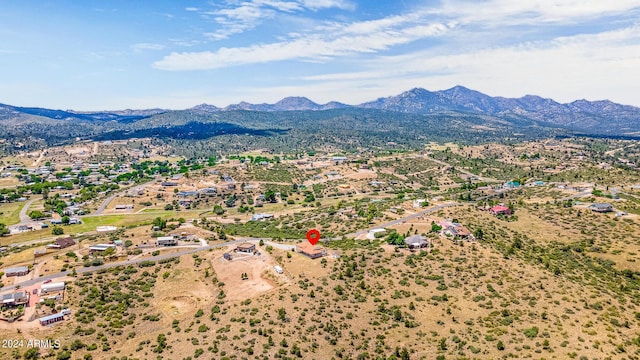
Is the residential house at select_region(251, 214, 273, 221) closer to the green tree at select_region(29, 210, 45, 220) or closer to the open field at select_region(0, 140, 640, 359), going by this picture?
the open field at select_region(0, 140, 640, 359)

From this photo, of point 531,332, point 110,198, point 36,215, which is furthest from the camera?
point 110,198

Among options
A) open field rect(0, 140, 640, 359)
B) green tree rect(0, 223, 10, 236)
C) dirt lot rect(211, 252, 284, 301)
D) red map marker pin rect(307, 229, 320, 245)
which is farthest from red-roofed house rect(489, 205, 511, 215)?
green tree rect(0, 223, 10, 236)

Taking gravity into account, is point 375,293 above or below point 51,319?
below

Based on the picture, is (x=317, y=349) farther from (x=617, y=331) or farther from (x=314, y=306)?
(x=617, y=331)

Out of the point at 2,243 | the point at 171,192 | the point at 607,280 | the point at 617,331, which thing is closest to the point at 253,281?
the point at 617,331

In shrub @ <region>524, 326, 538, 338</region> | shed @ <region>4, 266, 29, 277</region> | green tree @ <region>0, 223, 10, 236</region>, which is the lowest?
green tree @ <region>0, 223, 10, 236</region>

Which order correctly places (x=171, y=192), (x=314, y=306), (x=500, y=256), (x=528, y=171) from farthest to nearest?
1. (x=528, y=171)
2. (x=171, y=192)
3. (x=500, y=256)
4. (x=314, y=306)

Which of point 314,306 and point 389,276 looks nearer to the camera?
point 314,306

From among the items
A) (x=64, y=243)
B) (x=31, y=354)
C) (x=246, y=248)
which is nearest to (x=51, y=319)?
(x=31, y=354)

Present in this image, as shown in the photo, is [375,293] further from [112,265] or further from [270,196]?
[270,196]

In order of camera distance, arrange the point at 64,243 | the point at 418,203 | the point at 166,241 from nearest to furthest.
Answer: the point at 64,243, the point at 166,241, the point at 418,203

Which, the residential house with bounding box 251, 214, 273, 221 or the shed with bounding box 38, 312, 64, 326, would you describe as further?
the residential house with bounding box 251, 214, 273, 221
